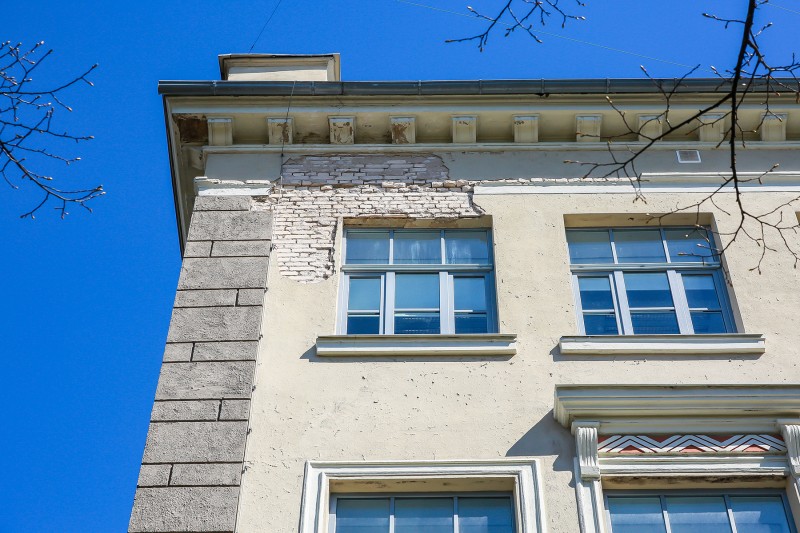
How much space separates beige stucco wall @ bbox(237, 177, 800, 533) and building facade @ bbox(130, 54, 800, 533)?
22 mm

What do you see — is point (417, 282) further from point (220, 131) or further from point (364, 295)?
point (220, 131)

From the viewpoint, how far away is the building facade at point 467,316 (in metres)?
8.05

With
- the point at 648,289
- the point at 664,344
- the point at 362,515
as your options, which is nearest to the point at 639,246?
the point at 648,289

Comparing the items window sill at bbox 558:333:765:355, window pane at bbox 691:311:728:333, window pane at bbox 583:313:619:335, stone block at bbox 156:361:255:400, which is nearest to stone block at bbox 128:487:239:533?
stone block at bbox 156:361:255:400

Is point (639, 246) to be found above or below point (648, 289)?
above

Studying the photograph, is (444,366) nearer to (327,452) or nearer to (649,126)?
(327,452)

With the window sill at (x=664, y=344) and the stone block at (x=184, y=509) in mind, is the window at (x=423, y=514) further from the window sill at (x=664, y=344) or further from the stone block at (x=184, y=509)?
the window sill at (x=664, y=344)

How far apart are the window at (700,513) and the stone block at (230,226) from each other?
13.9 feet

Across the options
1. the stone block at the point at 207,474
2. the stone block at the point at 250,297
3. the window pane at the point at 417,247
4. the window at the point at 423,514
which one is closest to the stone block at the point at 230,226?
the stone block at the point at 250,297

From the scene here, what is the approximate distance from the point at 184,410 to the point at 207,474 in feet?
2.22

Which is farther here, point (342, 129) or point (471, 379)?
point (342, 129)

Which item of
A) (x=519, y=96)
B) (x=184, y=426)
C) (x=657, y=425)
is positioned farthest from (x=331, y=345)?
(x=519, y=96)

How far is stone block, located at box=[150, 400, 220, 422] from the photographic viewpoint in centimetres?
846

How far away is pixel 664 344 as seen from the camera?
898cm
